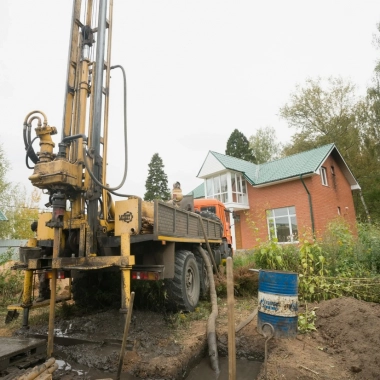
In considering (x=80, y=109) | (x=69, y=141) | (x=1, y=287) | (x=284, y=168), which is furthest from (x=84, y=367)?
(x=284, y=168)

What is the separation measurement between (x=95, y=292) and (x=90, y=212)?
81.6 inches

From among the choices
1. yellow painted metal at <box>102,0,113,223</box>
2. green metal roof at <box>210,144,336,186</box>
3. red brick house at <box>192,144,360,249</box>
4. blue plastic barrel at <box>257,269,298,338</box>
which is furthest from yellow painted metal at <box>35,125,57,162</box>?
green metal roof at <box>210,144,336,186</box>

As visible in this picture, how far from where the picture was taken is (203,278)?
6355mm

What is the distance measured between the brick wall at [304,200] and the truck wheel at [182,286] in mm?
11556

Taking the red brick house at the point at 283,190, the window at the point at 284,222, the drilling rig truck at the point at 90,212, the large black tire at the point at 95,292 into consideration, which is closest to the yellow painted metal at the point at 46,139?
the drilling rig truck at the point at 90,212

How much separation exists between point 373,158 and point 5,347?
86.3 feet

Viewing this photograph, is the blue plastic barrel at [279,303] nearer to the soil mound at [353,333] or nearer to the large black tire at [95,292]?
the soil mound at [353,333]

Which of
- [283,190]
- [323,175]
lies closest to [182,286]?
[283,190]

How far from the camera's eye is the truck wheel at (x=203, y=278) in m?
6.25

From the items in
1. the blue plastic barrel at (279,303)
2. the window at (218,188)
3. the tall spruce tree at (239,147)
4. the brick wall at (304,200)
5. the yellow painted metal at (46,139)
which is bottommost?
the blue plastic barrel at (279,303)

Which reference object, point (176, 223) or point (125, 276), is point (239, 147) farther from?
point (125, 276)

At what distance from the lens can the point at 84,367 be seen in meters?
3.38

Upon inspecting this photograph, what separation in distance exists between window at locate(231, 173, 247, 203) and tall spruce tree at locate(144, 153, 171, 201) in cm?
1695

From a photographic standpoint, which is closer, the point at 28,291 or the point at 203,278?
the point at 28,291
